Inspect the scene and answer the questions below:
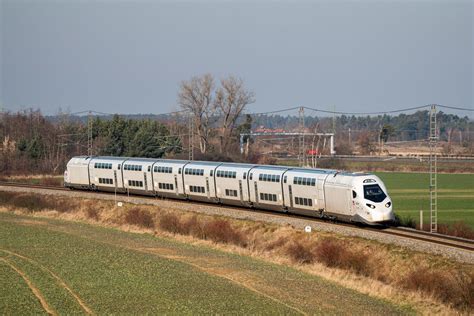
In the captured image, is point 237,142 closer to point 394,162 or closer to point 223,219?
point 394,162

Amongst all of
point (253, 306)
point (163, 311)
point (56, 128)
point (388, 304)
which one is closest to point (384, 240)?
point (388, 304)

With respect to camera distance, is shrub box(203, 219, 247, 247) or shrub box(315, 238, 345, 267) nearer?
shrub box(315, 238, 345, 267)

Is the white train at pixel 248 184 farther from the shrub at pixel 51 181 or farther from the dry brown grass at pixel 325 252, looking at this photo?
the shrub at pixel 51 181

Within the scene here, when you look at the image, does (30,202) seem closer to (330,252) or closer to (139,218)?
(139,218)

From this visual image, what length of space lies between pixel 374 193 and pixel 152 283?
18.1m

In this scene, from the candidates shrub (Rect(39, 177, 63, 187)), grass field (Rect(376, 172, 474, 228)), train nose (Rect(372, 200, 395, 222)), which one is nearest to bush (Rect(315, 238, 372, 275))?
train nose (Rect(372, 200, 395, 222))

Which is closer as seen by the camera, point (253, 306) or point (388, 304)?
point (253, 306)

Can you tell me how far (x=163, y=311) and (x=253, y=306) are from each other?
3653mm

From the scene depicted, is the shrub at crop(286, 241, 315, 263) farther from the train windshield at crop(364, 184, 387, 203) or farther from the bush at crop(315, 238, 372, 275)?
the train windshield at crop(364, 184, 387, 203)

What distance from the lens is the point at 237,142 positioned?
131 meters

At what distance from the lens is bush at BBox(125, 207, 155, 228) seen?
58844 mm

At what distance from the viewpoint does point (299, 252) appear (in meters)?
44.6

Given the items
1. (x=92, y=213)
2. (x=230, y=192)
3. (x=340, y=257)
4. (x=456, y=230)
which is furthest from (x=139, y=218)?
(x=456, y=230)

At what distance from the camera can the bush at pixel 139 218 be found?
5884cm
